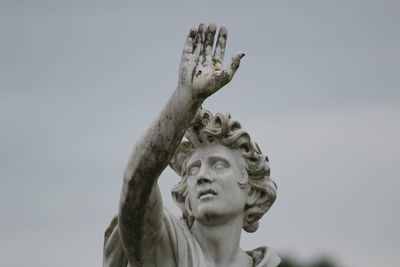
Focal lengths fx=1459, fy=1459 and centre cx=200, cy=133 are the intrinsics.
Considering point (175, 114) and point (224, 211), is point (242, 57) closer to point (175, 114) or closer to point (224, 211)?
point (175, 114)

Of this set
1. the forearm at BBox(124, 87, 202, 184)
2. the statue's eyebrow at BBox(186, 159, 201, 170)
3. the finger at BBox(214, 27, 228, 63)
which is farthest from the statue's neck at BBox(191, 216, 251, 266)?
the finger at BBox(214, 27, 228, 63)

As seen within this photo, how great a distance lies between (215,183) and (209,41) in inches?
67.5

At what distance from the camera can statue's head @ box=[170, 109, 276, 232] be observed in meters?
14.2

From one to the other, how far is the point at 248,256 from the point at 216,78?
2.59 m

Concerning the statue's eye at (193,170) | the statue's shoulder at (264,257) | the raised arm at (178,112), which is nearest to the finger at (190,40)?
the raised arm at (178,112)

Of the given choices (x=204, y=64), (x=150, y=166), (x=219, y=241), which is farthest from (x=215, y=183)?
(x=204, y=64)

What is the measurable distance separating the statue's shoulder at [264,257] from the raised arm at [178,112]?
171 cm

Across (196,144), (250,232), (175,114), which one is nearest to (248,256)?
(250,232)

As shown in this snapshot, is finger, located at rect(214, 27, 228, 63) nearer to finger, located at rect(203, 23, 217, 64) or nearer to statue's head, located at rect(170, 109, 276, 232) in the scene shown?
finger, located at rect(203, 23, 217, 64)

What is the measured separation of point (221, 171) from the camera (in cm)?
1426

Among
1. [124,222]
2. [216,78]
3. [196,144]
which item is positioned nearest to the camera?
[216,78]

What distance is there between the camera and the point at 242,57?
12.8 metres

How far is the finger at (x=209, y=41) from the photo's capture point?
13.0m

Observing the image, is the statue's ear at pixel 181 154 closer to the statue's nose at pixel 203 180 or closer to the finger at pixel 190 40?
the statue's nose at pixel 203 180
